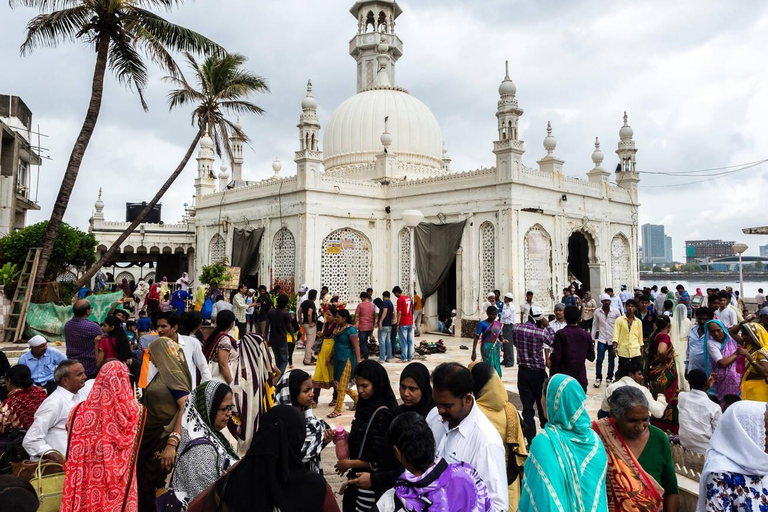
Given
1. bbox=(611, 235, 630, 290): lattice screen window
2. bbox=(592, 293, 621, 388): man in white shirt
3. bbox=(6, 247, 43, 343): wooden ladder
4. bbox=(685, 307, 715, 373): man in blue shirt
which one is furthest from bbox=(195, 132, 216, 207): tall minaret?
bbox=(685, 307, 715, 373): man in blue shirt

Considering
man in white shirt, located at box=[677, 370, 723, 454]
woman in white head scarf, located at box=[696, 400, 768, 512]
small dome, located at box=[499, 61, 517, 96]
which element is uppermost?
small dome, located at box=[499, 61, 517, 96]

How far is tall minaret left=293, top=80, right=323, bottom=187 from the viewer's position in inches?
682

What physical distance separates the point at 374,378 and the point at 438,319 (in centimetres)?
1457

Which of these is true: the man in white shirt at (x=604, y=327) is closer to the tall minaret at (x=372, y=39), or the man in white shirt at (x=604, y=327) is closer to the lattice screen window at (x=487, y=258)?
the lattice screen window at (x=487, y=258)

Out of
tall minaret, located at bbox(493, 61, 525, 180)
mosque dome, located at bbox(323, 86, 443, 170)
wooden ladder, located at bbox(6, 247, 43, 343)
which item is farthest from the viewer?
mosque dome, located at bbox(323, 86, 443, 170)

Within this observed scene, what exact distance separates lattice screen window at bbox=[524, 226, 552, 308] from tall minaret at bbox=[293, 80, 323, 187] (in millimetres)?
7118

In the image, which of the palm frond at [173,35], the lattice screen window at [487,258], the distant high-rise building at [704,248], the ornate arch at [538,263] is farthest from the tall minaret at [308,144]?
the distant high-rise building at [704,248]

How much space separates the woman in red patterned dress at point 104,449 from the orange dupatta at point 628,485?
2.62 metres

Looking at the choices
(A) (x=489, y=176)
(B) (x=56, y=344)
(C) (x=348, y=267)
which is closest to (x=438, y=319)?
(C) (x=348, y=267)

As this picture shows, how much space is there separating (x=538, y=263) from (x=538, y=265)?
0.06m

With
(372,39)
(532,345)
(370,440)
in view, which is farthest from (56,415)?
(372,39)

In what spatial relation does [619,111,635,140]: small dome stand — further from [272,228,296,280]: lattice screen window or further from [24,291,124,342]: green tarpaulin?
[24,291,124,342]: green tarpaulin

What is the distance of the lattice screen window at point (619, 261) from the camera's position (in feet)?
61.5

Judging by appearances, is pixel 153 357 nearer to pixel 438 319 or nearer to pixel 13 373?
pixel 13 373
